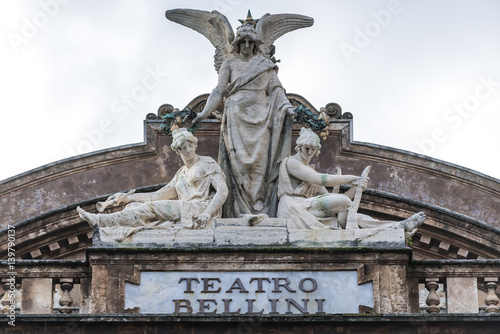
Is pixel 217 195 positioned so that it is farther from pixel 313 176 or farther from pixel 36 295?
pixel 36 295

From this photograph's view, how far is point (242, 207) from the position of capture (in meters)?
29.0

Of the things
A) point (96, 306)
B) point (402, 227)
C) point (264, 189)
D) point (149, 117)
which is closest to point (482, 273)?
point (402, 227)

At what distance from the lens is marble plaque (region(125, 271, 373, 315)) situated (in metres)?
27.3

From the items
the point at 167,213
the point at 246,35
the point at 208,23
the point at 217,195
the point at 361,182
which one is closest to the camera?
the point at 167,213

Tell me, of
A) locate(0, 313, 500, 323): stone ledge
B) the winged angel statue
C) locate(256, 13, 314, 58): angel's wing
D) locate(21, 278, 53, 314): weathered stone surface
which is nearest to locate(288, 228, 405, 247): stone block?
the winged angel statue

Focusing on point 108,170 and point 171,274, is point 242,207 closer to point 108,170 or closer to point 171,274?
point 171,274

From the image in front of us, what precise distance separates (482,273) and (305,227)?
2.45m

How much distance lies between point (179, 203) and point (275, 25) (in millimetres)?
4273

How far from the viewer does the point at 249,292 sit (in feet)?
90.1

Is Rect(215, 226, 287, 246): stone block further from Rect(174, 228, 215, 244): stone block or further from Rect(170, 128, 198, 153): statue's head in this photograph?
Rect(170, 128, 198, 153): statue's head

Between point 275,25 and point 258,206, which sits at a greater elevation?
point 275,25

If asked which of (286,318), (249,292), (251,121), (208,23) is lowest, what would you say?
(286,318)

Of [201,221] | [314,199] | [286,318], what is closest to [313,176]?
[314,199]

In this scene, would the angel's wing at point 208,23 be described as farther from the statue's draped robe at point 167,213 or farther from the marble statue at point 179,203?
the statue's draped robe at point 167,213
